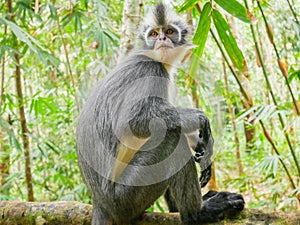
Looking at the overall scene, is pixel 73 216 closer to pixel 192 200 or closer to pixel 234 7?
pixel 192 200

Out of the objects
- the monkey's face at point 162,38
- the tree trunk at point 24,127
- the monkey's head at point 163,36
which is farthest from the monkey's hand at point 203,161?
the tree trunk at point 24,127

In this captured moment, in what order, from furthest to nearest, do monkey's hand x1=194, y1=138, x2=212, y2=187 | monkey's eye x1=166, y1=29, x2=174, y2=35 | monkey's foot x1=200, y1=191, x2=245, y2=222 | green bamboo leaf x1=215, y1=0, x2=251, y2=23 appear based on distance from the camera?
monkey's eye x1=166, y1=29, x2=174, y2=35
monkey's hand x1=194, y1=138, x2=212, y2=187
monkey's foot x1=200, y1=191, x2=245, y2=222
green bamboo leaf x1=215, y1=0, x2=251, y2=23

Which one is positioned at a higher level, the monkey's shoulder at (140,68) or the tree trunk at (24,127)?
the monkey's shoulder at (140,68)

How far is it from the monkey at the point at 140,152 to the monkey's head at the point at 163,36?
0.40m

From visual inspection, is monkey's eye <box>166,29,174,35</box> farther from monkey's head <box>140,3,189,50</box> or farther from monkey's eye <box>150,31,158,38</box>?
monkey's eye <box>150,31,158,38</box>

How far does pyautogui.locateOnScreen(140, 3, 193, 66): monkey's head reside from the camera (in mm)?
3658

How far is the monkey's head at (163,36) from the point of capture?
12.0ft

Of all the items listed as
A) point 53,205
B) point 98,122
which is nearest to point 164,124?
point 98,122

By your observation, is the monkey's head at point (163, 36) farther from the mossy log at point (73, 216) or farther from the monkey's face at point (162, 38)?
the mossy log at point (73, 216)

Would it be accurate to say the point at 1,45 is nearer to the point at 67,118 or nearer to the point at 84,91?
the point at 84,91

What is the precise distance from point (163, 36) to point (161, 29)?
0.30 ft

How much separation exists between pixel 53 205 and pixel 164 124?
1294mm

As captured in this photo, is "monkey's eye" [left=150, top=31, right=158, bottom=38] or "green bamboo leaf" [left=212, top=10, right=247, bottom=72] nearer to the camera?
"green bamboo leaf" [left=212, top=10, right=247, bottom=72]

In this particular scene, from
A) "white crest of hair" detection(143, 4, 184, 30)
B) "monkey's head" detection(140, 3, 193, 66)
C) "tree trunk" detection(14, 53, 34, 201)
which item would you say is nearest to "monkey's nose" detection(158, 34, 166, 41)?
"monkey's head" detection(140, 3, 193, 66)
